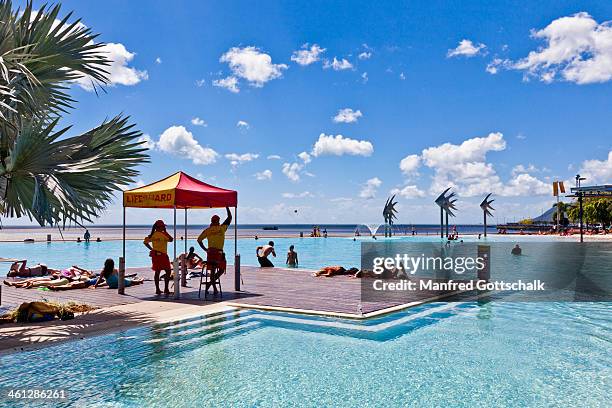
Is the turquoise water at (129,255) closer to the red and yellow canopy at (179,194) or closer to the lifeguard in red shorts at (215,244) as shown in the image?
the red and yellow canopy at (179,194)

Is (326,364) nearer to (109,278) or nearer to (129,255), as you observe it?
(109,278)

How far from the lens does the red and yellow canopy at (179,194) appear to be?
11.4m

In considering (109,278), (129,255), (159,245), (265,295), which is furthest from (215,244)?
(129,255)

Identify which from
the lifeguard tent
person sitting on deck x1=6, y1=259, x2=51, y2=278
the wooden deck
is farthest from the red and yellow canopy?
person sitting on deck x1=6, y1=259, x2=51, y2=278

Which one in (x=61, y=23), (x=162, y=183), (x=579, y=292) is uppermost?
(x=61, y=23)

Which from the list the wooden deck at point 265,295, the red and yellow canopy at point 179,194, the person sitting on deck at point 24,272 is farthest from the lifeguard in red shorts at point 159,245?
the person sitting on deck at point 24,272

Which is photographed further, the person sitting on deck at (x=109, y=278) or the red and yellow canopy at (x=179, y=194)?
the person sitting on deck at (x=109, y=278)

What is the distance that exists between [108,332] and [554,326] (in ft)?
28.7

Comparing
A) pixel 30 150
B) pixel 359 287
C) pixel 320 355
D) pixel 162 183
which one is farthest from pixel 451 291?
pixel 30 150

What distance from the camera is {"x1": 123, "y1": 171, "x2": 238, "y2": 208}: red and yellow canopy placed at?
11.4m

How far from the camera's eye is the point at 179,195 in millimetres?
11289

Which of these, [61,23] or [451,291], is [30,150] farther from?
[451,291]

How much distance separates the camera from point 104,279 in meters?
14.0

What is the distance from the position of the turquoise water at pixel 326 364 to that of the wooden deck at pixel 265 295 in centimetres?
117
